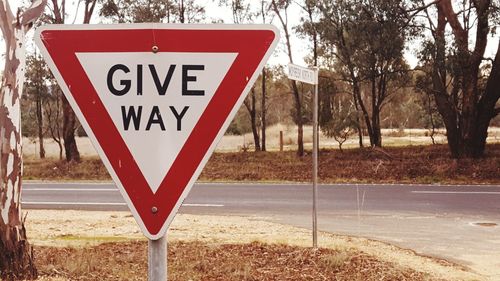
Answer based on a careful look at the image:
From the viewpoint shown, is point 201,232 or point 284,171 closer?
point 201,232

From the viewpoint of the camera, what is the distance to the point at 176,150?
5.87ft

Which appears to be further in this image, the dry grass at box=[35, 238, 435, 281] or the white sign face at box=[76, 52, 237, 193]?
the dry grass at box=[35, 238, 435, 281]

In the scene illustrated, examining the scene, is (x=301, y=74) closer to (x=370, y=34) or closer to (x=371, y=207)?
(x=371, y=207)

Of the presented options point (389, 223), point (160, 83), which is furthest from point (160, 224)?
point (389, 223)

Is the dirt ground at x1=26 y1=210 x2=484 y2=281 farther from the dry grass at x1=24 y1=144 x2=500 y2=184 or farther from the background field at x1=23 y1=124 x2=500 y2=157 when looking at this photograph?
the background field at x1=23 y1=124 x2=500 y2=157

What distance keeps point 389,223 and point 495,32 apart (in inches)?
485

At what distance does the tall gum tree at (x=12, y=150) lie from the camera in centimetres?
620

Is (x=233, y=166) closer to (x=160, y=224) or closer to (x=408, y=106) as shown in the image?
(x=160, y=224)

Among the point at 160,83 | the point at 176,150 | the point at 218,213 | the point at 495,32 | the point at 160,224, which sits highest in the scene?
the point at 495,32

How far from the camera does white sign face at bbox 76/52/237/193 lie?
1.79 m

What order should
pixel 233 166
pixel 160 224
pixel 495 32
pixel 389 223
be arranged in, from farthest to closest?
pixel 233 166
pixel 495 32
pixel 389 223
pixel 160 224

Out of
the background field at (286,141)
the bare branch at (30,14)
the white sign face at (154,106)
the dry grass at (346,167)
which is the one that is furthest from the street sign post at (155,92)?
the background field at (286,141)

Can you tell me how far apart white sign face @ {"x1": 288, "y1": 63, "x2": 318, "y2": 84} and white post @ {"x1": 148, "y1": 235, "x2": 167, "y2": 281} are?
5649mm

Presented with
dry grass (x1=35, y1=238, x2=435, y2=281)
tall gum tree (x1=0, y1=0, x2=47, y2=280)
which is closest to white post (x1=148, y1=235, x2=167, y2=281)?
dry grass (x1=35, y1=238, x2=435, y2=281)
